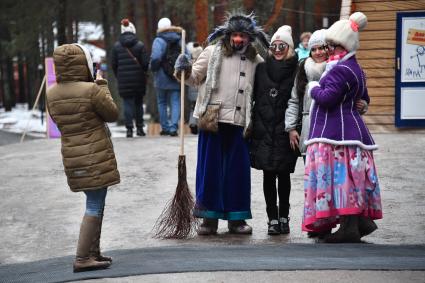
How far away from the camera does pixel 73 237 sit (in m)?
8.27

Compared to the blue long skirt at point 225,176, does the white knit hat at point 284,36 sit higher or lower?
higher

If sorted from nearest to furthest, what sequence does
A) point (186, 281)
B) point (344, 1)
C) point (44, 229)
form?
point (186, 281), point (44, 229), point (344, 1)

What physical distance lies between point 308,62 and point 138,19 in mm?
21436

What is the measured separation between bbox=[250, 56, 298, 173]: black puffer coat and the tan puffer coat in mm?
1803

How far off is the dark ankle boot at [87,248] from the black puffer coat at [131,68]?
31.5ft

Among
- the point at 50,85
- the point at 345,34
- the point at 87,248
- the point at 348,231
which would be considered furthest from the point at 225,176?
the point at 50,85

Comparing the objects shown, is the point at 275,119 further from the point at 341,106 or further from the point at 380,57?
the point at 380,57

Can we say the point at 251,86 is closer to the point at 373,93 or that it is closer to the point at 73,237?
the point at 73,237

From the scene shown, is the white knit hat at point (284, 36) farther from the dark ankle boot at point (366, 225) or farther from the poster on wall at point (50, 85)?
the poster on wall at point (50, 85)

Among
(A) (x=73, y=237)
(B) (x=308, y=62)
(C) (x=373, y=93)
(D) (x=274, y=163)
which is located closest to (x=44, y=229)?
(A) (x=73, y=237)

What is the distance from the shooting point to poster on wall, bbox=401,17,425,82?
1673 centimetres

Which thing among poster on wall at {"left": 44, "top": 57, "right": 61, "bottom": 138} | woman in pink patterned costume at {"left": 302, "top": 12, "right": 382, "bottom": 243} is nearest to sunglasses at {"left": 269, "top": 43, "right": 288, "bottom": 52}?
woman in pink patterned costume at {"left": 302, "top": 12, "right": 382, "bottom": 243}

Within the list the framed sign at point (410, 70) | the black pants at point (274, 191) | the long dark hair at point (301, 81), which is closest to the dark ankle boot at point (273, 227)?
the black pants at point (274, 191)

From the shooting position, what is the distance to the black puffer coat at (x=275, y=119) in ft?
25.4
